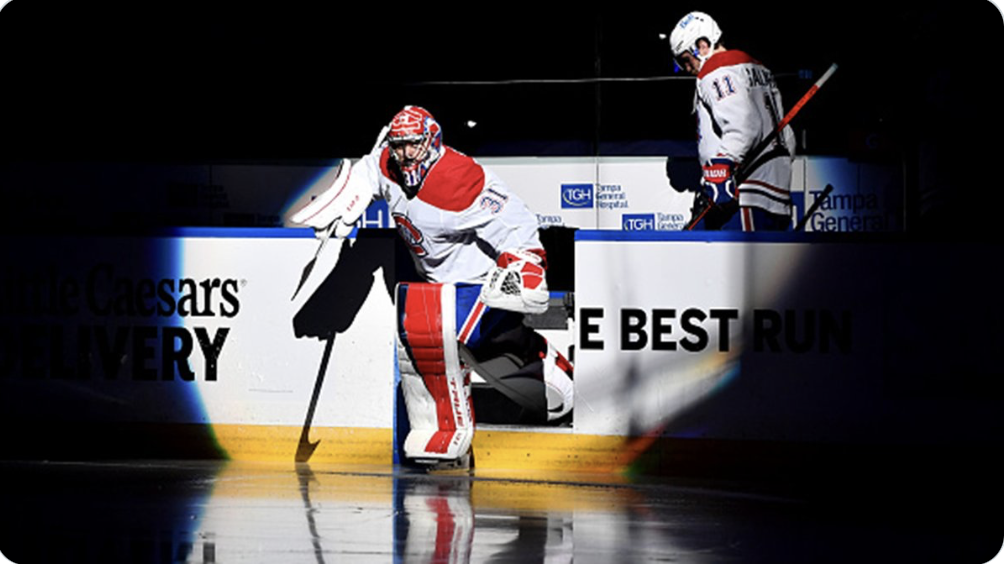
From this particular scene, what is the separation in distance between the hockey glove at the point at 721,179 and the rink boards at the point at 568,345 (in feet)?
5.67

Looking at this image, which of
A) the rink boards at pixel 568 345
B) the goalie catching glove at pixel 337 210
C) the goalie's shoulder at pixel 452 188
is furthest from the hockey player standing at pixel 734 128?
the goalie catching glove at pixel 337 210

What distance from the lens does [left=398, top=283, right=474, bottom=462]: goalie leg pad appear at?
946cm

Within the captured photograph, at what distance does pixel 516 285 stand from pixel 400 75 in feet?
18.7

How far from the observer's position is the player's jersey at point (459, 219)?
31.7ft

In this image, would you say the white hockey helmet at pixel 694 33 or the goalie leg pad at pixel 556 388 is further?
the white hockey helmet at pixel 694 33

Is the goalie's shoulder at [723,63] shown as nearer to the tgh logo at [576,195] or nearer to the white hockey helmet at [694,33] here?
the white hockey helmet at [694,33]

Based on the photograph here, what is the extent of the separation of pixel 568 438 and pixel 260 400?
169 cm

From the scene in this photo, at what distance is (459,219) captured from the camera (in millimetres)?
9695

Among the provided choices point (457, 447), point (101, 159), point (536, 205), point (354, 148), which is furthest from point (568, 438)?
point (101, 159)

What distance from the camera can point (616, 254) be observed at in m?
9.66

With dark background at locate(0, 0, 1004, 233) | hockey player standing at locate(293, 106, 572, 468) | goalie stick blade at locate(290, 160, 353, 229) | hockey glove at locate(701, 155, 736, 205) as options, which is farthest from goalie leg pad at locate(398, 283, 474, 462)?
dark background at locate(0, 0, 1004, 233)

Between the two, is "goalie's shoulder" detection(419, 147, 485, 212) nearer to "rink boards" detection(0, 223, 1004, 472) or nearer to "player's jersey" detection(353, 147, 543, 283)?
"player's jersey" detection(353, 147, 543, 283)

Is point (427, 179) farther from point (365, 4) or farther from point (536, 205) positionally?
point (365, 4)

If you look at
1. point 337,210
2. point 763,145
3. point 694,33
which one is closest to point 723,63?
point 694,33
